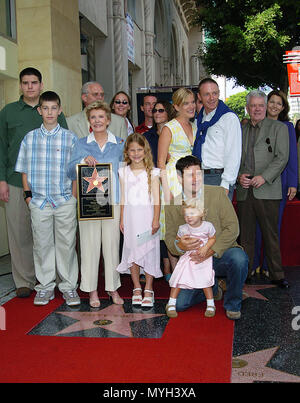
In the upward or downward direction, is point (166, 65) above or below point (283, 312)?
above

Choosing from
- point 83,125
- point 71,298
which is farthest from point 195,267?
point 83,125

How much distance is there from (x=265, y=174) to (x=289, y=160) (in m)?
0.48

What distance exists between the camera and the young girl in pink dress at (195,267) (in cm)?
403

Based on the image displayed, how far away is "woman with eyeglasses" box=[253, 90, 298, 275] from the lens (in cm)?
519

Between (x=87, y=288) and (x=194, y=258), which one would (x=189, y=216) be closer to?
(x=194, y=258)

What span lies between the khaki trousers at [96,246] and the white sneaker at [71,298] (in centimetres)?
14

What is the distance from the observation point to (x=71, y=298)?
4.50 m

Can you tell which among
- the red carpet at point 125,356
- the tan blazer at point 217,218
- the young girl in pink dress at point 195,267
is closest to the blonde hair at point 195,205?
the young girl in pink dress at point 195,267

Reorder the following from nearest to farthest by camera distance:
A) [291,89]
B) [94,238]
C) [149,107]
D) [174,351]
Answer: [174,351] → [94,238] → [149,107] → [291,89]

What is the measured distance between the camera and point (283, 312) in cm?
416

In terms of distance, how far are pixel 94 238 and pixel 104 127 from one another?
1025 millimetres

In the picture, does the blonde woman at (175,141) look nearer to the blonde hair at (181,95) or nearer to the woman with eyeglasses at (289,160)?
the blonde hair at (181,95)
